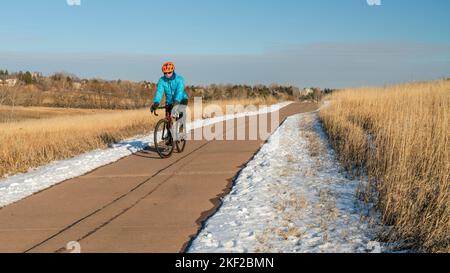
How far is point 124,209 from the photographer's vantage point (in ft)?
22.1

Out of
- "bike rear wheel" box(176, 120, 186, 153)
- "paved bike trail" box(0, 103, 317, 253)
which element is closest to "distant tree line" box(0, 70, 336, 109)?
"bike rear wheel" box(176, 120, 186, 153)

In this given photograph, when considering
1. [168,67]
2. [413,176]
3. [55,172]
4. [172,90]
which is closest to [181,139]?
[172,90]

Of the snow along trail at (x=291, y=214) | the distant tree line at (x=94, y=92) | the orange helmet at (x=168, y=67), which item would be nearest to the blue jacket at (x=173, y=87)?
the orange helmet at (x=168, y=67)

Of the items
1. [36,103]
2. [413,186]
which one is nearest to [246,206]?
[413,186]

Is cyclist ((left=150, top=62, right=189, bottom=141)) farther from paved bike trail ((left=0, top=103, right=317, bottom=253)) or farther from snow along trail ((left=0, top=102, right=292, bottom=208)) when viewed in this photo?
snow along trail ((left=0, top=102, right=292, bottom=208))

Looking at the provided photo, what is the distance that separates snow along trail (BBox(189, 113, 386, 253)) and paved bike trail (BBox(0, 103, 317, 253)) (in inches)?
13.5

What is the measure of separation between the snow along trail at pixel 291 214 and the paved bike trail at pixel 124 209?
0.34 m

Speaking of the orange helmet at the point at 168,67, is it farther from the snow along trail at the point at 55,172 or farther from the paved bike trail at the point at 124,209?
the snow along trail at the point at 55,172

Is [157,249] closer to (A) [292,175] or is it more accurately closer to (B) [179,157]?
(A) [292,175]

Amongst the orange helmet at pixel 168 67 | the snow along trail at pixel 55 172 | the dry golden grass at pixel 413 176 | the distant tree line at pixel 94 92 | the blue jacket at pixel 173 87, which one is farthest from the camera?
the distant tree line at pixel 94 92

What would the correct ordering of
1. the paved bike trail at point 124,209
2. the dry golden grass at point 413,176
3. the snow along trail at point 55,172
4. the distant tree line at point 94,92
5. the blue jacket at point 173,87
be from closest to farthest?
the dry golden grass at point 413,176 → the paved bike trail at point 124,209 → the snow along trail at point 55,172 → the blue jacket at point 173,87 → the distant tree line at point 94,92

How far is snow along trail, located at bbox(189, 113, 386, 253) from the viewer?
4.91m

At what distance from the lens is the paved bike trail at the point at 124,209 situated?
210 inches

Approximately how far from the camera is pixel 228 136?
16234 mm
